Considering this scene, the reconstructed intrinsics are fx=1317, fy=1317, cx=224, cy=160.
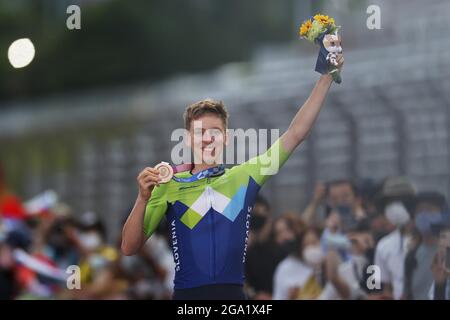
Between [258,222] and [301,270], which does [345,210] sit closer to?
[301,270]

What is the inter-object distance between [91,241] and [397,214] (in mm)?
4816

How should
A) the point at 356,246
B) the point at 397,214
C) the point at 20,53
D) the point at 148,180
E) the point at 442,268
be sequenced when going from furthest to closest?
the point at 356,246, the point at 397,214, the point at 442,268, the point at 20,53, the point at 148,180

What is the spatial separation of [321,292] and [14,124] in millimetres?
23736

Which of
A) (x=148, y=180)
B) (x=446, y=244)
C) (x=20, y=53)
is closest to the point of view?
(x=148, y=180)

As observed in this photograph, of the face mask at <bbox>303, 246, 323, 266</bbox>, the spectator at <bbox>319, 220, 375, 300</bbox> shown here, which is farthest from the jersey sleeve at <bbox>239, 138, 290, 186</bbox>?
the face mask at <bbox>303, 246, 323, 266</bbox>

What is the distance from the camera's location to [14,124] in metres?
32.1

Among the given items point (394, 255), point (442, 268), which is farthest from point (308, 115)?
point (394, 255)

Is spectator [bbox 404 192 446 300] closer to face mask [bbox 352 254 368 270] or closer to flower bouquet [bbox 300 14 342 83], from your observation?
face mask [bbox 352 254 368 270]

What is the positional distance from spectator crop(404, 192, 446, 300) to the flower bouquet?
8.29 feet

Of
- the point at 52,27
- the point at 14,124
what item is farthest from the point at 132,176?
the point at 52,27

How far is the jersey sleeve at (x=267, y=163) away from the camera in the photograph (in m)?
5.72

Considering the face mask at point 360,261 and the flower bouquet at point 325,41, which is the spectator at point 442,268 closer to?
the face mask at point 360,261

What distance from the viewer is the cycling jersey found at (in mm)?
5633

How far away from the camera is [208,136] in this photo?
18.6 ft
